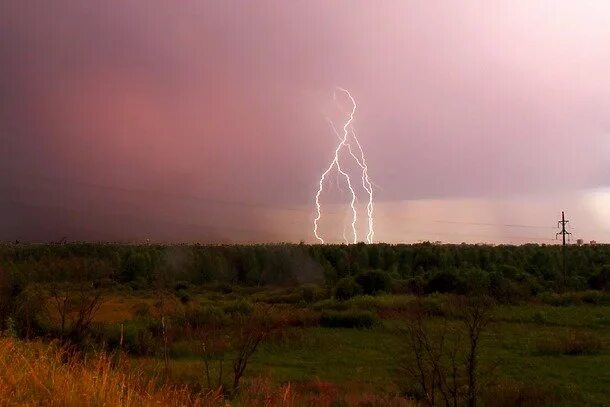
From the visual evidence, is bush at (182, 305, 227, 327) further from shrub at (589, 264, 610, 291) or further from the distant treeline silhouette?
shrub at (589, 264, 610, 291)

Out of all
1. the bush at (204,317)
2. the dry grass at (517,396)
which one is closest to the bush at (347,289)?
the bush at (204,317)

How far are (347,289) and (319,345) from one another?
20.1 meters

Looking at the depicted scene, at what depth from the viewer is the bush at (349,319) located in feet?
118

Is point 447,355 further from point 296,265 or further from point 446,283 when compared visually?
point 296,265

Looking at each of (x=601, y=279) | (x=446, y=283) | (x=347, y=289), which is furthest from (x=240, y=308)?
(x=601, y=279)

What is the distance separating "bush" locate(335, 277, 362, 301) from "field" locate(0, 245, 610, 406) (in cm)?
11

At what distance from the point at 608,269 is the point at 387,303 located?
25307 millimetres

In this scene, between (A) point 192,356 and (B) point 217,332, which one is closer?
(A) point 192,356

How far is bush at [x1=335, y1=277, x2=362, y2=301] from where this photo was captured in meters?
49.9

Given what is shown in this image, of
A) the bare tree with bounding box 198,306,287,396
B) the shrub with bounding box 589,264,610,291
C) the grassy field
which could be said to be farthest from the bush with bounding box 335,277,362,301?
the shrub with bounding box 589,264,610,291

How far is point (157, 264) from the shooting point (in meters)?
78.7

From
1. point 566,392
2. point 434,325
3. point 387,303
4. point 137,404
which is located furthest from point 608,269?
point 137,404

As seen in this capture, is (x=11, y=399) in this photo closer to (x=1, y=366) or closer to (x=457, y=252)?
(x=1, y=366)

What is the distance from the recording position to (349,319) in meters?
36.4
